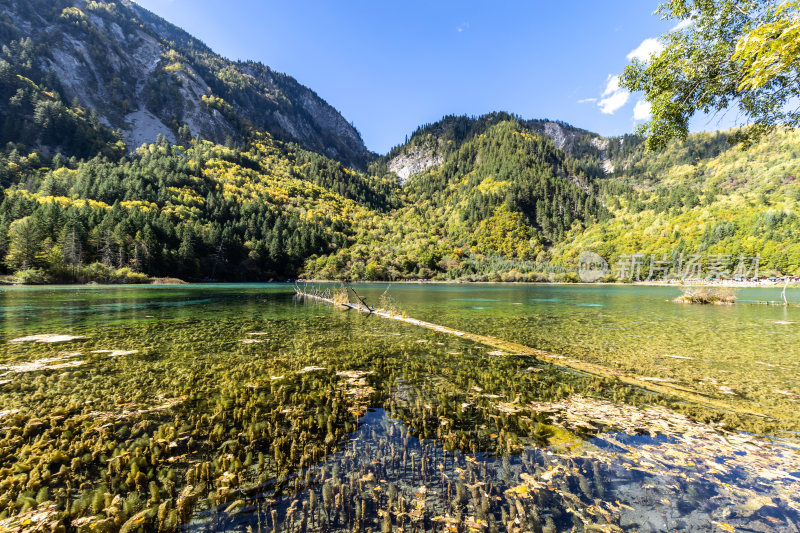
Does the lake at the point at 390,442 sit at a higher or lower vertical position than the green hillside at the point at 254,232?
lower

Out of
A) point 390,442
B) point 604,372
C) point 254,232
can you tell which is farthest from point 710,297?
point 254,232

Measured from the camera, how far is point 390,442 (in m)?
6.68

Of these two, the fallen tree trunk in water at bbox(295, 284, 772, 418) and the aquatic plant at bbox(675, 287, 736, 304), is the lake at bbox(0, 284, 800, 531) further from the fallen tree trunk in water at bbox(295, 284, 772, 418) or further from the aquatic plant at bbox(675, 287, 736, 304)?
the aquatic plant at bbox(675, 287, 736, 304)

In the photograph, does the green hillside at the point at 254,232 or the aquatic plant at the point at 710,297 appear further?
the green hillside at the point at 254,232

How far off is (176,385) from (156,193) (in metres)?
166

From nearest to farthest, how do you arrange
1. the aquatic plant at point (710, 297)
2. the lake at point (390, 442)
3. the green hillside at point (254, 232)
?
the lake at point (390, 442), the aquatic plant at point (710, 297), the green hillside at point (254, 232)

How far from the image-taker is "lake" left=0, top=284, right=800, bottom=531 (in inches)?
177

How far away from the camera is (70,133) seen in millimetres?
176500

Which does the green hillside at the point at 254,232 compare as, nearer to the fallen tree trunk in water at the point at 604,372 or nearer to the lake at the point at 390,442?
the lake at the point at 390,442

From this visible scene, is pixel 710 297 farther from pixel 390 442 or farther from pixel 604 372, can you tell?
pixel 390 442

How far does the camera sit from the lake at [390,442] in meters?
4.49

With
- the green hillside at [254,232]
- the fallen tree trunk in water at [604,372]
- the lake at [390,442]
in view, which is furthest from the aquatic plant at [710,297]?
the green hillside at [254,232]

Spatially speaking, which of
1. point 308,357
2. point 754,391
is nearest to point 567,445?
point 754,391

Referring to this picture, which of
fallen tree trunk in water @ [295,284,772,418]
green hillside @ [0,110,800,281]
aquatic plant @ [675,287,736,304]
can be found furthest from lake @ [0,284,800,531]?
green hillside @ [0,110,800,281]
